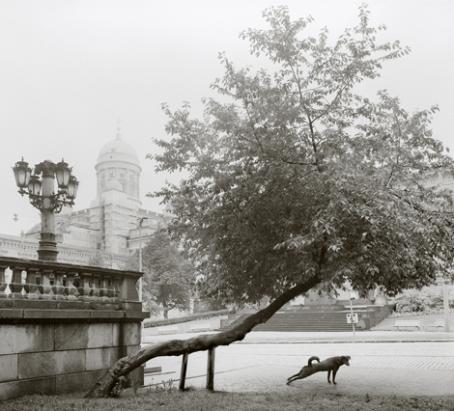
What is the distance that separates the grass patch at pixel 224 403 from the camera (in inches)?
366

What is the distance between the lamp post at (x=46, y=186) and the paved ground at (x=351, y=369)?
501 cm

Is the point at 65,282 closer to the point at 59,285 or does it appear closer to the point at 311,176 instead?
the point at 59,285

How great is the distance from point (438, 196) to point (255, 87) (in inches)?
173

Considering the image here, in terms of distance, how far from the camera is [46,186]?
15.6 m

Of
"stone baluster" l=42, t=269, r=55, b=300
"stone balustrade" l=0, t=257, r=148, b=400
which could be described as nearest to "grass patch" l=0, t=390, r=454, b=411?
"stone balustrade" l=0, t=257, r=148, b=400

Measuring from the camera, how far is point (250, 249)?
1220cm

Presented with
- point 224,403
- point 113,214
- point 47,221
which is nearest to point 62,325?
point 224,403

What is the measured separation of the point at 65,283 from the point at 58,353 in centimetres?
Answer: 135

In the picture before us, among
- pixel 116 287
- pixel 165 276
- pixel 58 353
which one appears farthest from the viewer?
pixel 165 276

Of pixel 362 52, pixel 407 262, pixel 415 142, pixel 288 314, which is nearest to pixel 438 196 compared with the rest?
pixel 415 142

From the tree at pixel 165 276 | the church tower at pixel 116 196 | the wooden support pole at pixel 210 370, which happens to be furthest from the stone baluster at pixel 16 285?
the church tower at pixel 116 196

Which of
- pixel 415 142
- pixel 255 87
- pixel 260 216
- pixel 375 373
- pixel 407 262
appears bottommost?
pixel 375 373

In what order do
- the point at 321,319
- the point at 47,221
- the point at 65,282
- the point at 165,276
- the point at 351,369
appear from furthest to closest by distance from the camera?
the point at 165,276 < the point at 321,319 < the point at 351,369 < the point at 47,221 < the point at 65,282

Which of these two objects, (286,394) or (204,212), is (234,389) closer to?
(286,394)
